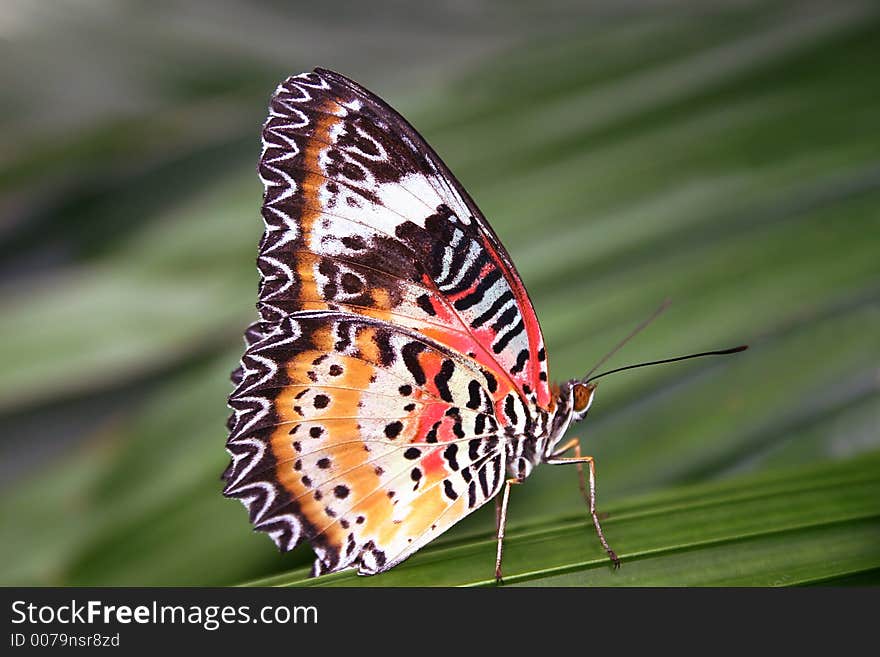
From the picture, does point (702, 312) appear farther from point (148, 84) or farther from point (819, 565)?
point (148, 84)

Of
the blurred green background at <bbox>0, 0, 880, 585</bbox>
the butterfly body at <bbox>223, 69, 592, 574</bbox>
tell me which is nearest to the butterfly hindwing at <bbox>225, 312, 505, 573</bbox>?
the butterfly body at <bbox>223, 69, 592, 574</bbox>

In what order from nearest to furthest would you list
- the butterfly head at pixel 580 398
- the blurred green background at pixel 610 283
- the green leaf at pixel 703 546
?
the green leaf at pixel 703 546
the butterfly head at pixel 580 398
the blurred green background at pixel 610 283

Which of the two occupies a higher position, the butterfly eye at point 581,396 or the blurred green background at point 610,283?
the blurred green background at point 610,283

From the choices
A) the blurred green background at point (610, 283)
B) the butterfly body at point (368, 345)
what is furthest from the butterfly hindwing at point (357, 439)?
the blurred green background at point (610, 283)

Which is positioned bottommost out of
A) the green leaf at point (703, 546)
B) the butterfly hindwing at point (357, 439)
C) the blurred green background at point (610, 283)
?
the green leaf at point (703, 546)

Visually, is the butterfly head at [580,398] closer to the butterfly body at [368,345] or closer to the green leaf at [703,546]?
the butterfly body at [368,345]

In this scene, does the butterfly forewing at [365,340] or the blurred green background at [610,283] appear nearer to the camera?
the butterfly forewing at [365,340]

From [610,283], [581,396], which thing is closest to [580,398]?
[581,396]

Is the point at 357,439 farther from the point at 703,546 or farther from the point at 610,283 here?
the point at 610,283
